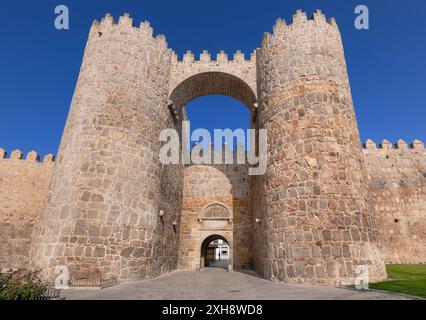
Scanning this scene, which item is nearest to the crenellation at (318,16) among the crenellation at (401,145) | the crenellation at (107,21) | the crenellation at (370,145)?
the crenellation at (107,21)

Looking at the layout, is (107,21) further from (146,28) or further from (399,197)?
(399,197)

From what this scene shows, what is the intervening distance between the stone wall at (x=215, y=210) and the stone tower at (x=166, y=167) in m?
→ 2.52

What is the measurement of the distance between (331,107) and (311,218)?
403 cm

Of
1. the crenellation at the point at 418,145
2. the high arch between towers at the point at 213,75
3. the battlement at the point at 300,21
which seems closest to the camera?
the battlement at the point at 300,21

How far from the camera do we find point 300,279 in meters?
7.62

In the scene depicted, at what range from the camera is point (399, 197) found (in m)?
14.8

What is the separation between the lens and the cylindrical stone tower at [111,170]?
809cm

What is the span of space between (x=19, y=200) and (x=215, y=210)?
1182 cm

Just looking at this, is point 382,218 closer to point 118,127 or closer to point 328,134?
point 328,134

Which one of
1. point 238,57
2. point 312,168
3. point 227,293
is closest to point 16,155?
point 238,57

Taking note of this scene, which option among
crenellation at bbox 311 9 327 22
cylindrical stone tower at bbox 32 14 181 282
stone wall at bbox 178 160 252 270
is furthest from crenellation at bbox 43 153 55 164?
crenellation at bbox 311 9 327 22

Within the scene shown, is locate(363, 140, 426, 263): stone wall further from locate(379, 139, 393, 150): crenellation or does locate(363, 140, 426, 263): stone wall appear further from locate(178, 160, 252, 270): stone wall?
locate(178, 160, 252, 270): stone wall

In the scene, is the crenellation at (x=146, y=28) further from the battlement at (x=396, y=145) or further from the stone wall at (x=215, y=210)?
the battlement at (x=396, y=145)
